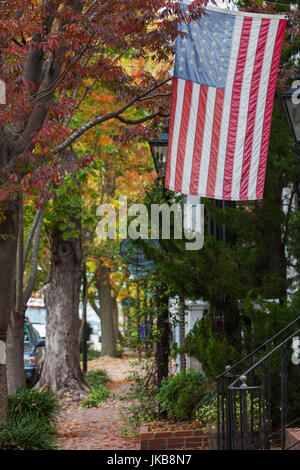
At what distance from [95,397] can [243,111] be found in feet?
30.3

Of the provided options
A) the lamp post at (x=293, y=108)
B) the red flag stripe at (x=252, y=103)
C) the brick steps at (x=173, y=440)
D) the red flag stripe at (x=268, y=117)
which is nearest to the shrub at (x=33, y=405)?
the brick steps at (x=173, y=440)

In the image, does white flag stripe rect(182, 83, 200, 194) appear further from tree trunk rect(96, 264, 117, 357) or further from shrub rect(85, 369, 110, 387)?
tree trunk rect(96, 264, 117, 357)

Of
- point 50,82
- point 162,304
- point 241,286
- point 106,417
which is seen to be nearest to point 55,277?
point 106,417

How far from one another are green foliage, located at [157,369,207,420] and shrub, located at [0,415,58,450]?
1.85m

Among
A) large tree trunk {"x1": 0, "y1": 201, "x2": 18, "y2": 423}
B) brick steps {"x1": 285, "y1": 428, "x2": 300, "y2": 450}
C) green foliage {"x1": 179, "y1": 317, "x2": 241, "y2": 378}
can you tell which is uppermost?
large tree trunk {"x1": 0, "y1": 201, "x2": 18, "y2": 423}

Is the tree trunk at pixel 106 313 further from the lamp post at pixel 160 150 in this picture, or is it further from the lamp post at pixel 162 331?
the lamp post at pixel 160 150

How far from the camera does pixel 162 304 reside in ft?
36.7

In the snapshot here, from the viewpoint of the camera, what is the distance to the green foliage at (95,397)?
15.5 meters

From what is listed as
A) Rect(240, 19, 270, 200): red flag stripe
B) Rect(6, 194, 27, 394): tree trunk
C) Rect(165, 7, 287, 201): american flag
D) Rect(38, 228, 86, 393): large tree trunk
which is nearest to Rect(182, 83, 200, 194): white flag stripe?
Rect(165, 7, 287, 201): american flag

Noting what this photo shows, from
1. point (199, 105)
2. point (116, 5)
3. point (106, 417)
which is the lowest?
point (106, 417)

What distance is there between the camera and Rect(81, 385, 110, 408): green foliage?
50.8 feet

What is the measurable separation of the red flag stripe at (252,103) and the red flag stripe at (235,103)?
17 cm
